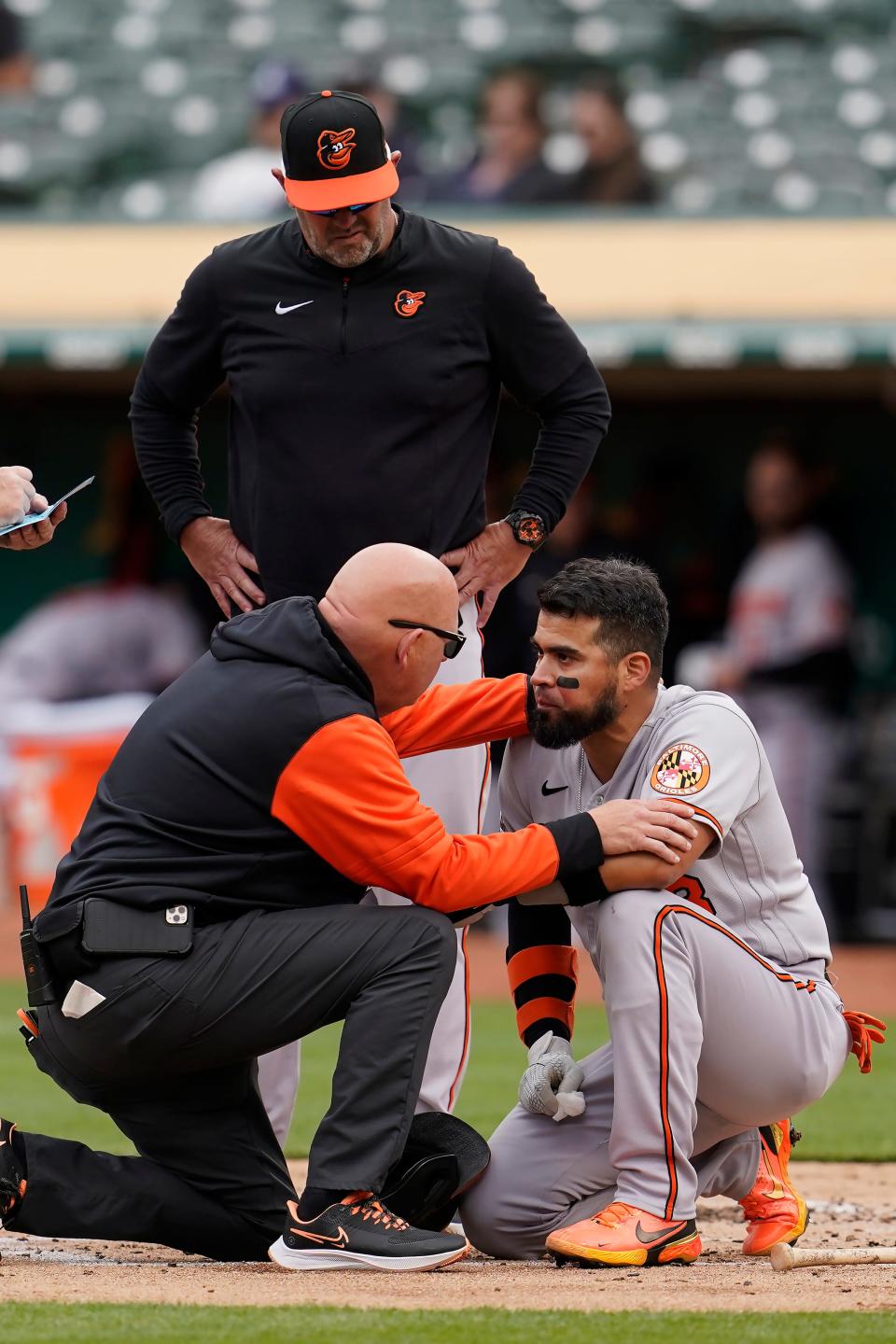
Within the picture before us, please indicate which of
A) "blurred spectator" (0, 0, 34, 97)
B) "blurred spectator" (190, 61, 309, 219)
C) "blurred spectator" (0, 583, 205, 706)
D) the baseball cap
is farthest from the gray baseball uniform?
"blurred spectator" (0, 0, 34, 97)

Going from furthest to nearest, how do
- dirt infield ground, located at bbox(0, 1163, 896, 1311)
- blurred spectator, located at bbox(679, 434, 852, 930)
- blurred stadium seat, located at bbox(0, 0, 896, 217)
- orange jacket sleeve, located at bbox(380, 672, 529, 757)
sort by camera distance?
blurred stadium seat, located at bbox(0, 0, 896, 217) < blurred spectator, located at bbox(679, 434, 852, 930) < orange jacket sleeve, located at bbox(380, 672, 529, 757) < dirt infield ground, located at bbox(0, 1163, 896, 1311)

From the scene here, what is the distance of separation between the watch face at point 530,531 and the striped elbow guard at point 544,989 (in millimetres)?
805

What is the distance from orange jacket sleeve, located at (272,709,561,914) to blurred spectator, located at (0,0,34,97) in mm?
9965

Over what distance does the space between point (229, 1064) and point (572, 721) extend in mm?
855

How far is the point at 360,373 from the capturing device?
12.6ft

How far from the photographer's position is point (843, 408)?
33.6 feet

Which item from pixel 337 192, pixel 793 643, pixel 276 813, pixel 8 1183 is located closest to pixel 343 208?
pixel 337 192

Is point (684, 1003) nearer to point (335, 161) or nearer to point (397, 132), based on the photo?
point (335, 161)

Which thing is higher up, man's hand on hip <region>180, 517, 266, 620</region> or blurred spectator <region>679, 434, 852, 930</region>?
man's hand on hip <region>180, 517, 266, 620</region>

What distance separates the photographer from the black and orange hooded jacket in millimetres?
3273

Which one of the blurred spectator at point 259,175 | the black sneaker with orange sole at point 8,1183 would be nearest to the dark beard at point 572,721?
the black sneaker with orange sole at point 8,1183

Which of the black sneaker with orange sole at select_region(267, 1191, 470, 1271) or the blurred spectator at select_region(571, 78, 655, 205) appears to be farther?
the blurred spectator at select_region(571, 78, 655, 205)

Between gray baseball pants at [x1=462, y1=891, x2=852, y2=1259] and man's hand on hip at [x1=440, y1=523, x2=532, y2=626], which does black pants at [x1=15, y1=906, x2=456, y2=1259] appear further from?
man's hand on hip at [x1=440, y1=523, x2=532, y2=626]

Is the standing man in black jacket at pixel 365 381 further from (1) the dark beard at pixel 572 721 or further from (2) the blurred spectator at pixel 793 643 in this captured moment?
(2) the blurred spectator at pixel 793 643
